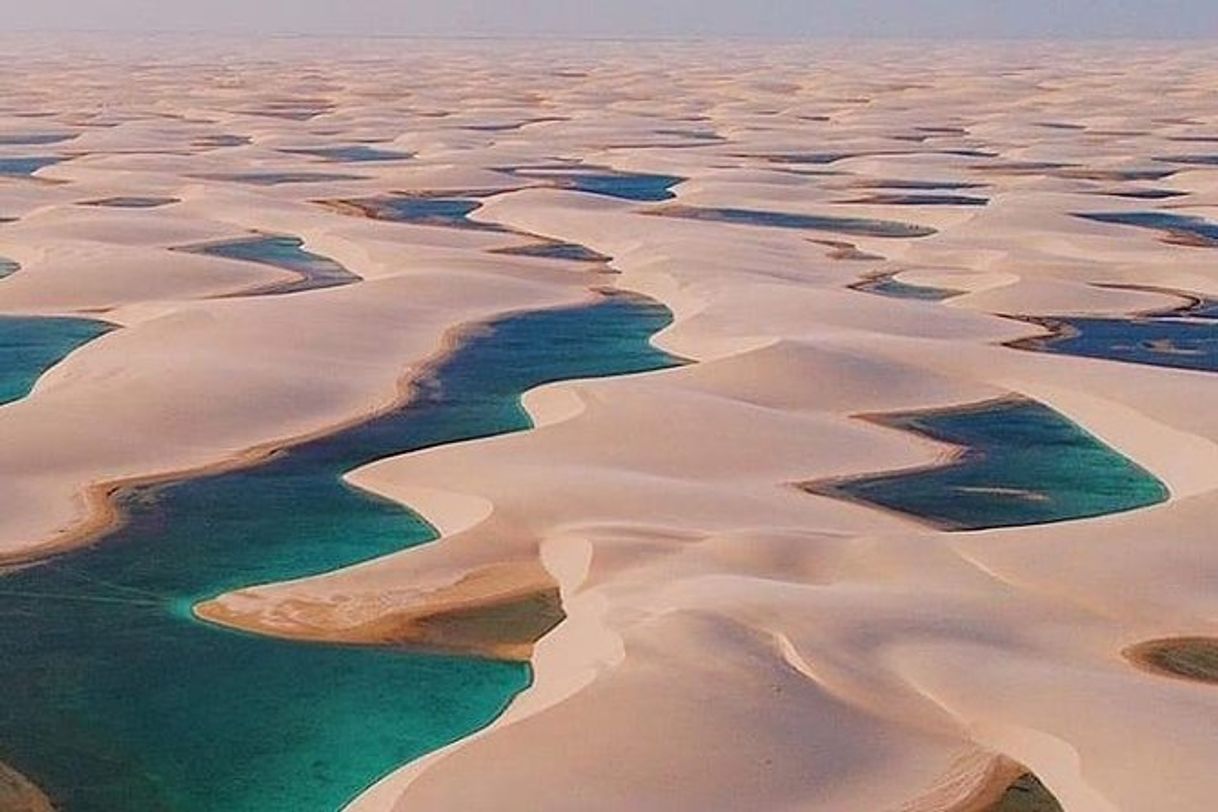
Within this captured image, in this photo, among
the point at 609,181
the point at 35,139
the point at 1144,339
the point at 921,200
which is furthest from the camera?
the point at 35,139

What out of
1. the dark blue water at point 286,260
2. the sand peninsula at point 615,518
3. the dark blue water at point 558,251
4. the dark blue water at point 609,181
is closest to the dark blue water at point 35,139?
the dark blue water at point 609,181

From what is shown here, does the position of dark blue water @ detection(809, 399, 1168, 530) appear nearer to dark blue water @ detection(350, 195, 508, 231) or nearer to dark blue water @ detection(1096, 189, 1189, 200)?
dark blue water @ detection(350, 195, 508, 231)

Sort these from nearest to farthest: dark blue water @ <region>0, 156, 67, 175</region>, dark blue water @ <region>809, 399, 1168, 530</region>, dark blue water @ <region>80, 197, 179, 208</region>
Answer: dark blue water @ <region>809, 399, 1168, 530</region> → dark blue water @ <region>80, 197, 179, 208</region> → dark blue water @ <region>0, 156, 67, 175</region>

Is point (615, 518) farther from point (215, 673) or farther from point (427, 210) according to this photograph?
point (427, 210)

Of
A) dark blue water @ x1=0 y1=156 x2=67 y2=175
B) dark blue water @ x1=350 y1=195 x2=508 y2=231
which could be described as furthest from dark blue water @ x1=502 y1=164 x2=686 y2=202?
dark blue water @ x1=0 y1=156 x2=67 y2=175

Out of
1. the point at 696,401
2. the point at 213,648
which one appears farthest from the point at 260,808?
the point at 696,401

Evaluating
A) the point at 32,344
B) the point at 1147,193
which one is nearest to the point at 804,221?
the point at 1147,193

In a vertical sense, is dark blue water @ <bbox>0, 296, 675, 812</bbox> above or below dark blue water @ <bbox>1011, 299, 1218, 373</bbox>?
above

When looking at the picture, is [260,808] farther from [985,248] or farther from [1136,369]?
[985,248]
